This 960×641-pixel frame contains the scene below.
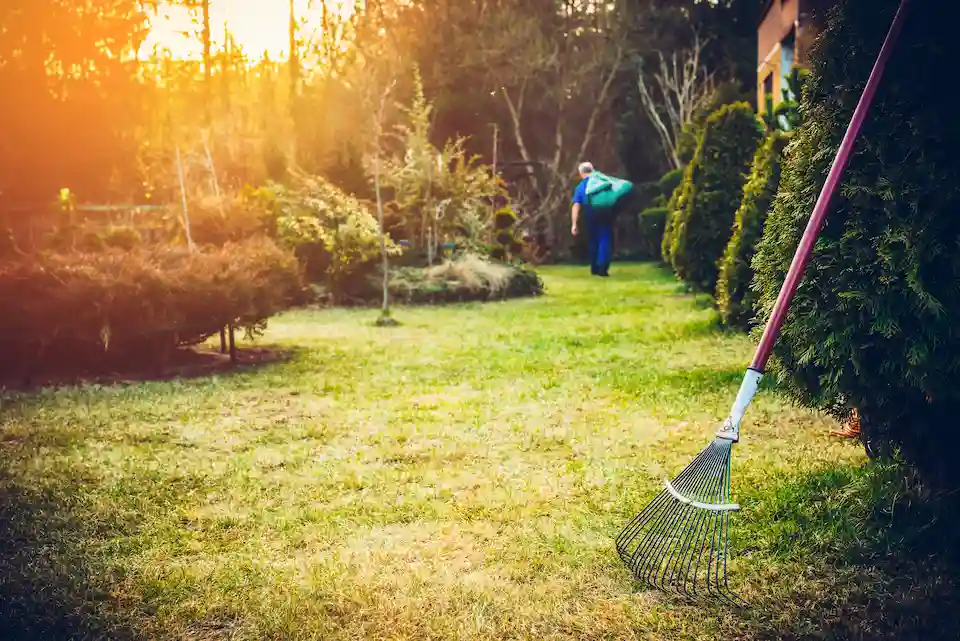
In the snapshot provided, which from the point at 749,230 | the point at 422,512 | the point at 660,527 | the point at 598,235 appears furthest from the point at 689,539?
the point at 598,235

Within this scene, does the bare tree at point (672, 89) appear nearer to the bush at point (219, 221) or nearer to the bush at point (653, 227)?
the bush at point (653, 227)

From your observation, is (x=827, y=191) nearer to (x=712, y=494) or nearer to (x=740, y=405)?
(x=740, y=405)

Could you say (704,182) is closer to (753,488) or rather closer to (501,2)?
(753,488)

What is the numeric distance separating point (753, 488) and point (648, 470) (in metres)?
0.62

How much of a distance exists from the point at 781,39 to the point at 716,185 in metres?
6.58

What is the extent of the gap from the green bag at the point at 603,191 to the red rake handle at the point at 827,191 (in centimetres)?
1646

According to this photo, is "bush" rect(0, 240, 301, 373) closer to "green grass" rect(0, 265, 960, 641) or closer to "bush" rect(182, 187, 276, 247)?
"green grass" rect(0, 265, 960, 641)

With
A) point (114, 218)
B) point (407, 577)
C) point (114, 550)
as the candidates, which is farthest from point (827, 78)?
point (114, 218)

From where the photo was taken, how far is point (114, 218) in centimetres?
1416

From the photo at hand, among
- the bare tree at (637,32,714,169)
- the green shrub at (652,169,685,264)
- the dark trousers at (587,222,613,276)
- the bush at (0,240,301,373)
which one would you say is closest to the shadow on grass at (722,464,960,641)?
the bush at (0,240,301,373)

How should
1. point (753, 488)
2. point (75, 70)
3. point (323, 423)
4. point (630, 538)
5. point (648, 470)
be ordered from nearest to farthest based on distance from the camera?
point (630, 538) < point (753, 488) < point (648, 470) < point (323, 423) < point (75, 70)

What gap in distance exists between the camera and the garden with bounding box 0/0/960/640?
3.09m

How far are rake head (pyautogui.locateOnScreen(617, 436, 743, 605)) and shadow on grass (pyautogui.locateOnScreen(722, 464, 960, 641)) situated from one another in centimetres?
19

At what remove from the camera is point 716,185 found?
10.8 metres
